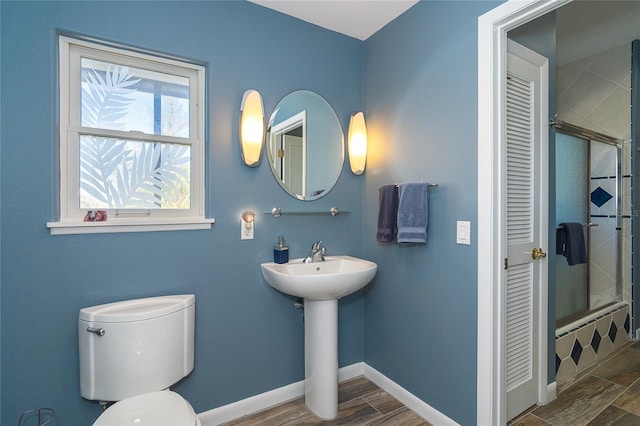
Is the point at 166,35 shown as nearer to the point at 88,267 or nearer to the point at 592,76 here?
the point at 88,267

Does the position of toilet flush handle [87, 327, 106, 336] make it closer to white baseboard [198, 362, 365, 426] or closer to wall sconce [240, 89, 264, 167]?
white baseboard [198, 362, 365, 426]

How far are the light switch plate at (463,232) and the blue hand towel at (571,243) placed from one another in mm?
1452

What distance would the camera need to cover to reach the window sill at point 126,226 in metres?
1.43

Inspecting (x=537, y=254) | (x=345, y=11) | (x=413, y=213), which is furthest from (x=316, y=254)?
(x=345, y=11)

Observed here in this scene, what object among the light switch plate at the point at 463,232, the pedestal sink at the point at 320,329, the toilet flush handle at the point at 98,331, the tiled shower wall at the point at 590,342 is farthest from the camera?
the tiled shower wall at the point at 590,342

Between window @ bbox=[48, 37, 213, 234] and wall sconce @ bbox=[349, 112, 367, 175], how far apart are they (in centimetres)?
103

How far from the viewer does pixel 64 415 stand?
145cm

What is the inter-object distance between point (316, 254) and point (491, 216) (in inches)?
40.9

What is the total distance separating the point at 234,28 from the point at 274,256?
1.38 m

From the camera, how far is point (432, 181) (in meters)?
1.81

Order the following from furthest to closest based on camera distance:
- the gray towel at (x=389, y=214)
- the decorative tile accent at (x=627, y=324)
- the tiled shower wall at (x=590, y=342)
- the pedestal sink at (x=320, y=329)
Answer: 1. the decorative tile accent at (x=627, y=324)
2. the tiled shower wall at (x=590, y=342)
3. the gray towel at (x=389, y=214)
4. the pedestal sink at (x=320, y=329)

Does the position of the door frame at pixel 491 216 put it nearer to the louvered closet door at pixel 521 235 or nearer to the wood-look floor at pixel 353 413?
the louvered closet door at pixel 521 235

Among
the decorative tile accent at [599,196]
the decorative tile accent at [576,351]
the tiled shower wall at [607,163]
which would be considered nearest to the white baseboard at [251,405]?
the decorative tile accent at [576,351]

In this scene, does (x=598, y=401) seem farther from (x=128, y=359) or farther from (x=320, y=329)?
(x=128, y=359)
